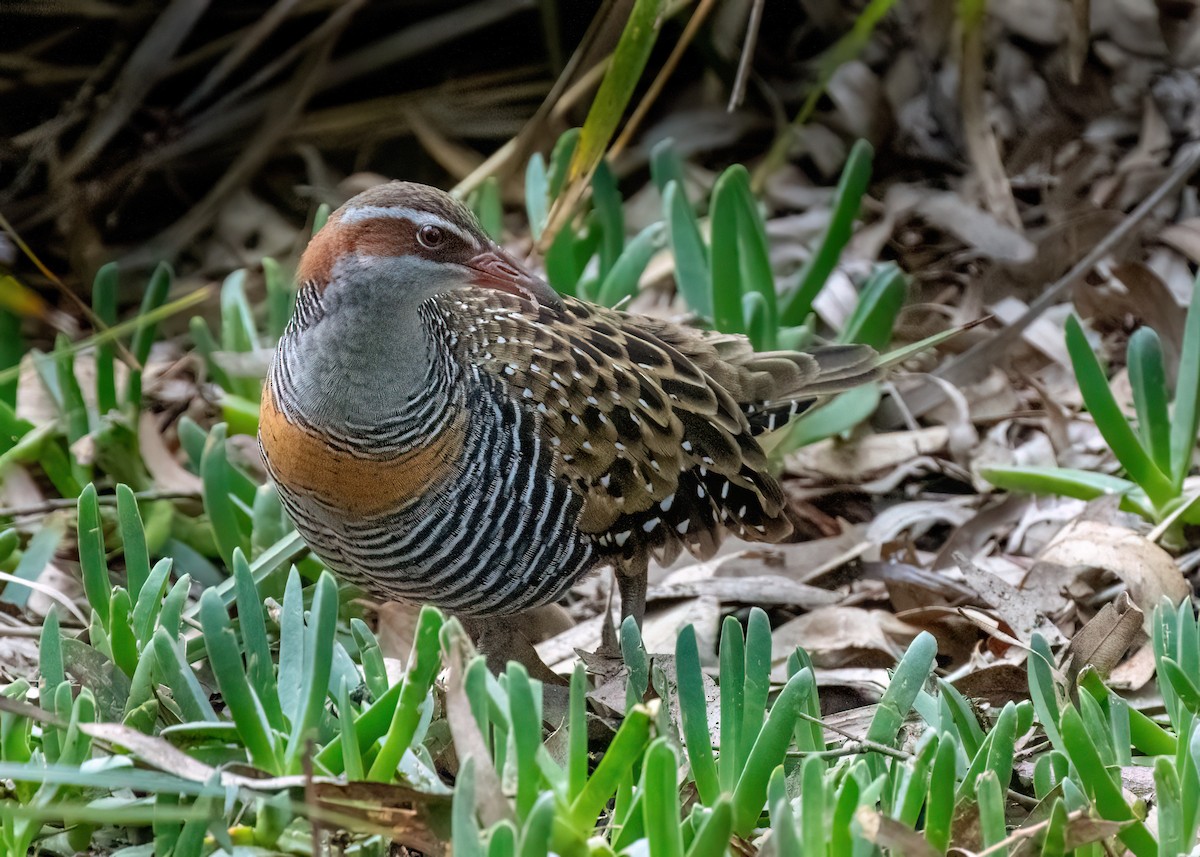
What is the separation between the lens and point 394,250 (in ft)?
9.25

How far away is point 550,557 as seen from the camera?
3025 mm

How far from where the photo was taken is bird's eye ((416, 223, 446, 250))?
283 centimetres

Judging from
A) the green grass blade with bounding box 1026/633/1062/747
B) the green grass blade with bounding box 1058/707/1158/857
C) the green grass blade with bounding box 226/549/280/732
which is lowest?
the green grass blade with bounding box 1058/707/1158/857

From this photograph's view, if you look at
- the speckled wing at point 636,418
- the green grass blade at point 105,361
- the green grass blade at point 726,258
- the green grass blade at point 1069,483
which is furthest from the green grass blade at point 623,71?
the green grass blade at point 105,361

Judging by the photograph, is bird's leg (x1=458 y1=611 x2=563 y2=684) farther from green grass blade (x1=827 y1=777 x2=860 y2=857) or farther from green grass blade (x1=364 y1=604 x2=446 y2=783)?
green grass blade (x1=827 y1=777 x2=860 y2=857)

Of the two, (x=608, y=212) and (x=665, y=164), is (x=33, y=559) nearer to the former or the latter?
(x=608, y=212)

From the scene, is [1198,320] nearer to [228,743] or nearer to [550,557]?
[550,557]

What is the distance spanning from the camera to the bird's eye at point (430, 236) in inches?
111

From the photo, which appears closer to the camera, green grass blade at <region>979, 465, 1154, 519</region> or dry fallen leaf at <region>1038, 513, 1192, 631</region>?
dry fallen leaf at <region>1038, 513, 1192, 631</region>

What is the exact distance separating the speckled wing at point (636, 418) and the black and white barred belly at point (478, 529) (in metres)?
0.05

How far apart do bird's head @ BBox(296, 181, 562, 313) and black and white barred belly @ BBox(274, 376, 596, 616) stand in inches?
9.9

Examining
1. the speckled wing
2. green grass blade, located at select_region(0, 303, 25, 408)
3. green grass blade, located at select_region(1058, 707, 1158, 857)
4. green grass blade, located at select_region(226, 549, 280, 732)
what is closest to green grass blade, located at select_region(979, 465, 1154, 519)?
the speckled wing

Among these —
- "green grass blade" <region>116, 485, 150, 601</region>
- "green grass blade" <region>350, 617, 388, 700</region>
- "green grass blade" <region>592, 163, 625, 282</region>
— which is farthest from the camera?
"green grass blade" <region>592, 163, 625, 282</region>

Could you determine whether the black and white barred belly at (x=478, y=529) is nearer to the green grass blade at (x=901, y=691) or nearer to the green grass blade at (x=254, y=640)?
the green grass blade at (x=254, y=640)
